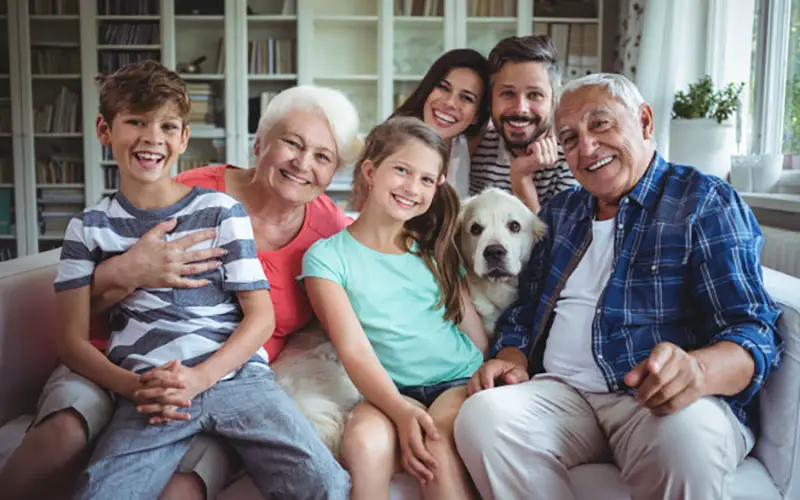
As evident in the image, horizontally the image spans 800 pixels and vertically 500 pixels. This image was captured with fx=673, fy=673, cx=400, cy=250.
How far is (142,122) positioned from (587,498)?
1.04 meters

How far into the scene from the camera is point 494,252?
58.5 inches

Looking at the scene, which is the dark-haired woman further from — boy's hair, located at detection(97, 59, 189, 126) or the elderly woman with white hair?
boy's hair, located at detection(97, 59, 189, 126)

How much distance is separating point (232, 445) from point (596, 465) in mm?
645

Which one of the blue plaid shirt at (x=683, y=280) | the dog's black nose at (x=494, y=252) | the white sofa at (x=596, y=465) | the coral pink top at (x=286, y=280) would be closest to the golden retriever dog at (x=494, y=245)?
the dog's black nose at (x=494, y=252)

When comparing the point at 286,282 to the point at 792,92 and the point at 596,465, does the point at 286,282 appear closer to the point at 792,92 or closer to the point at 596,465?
the point at 596,465

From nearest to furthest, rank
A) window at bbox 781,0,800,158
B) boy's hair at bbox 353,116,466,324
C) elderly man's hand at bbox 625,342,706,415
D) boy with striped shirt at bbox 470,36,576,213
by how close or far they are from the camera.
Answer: elderly man's hand at bbox 625,342,706,415, boy's hair at bbox 353,116,466,324, boy with striped shirt at bbox 470,36,576,213, window at bbox 781,0,800,158

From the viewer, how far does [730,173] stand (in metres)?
2.97

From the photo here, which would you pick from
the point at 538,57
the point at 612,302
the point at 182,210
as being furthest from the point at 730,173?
the point at 182,210

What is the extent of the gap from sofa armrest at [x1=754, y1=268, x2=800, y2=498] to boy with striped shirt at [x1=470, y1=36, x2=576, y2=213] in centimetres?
79

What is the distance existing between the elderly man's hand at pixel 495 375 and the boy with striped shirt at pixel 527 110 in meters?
0.61

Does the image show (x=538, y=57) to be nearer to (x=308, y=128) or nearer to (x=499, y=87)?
(x=499, y=87)

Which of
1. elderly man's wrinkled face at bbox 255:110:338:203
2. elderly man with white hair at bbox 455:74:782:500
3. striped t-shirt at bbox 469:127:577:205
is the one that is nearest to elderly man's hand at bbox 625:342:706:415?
elderly man with white hair at bbox 455:74:782:500

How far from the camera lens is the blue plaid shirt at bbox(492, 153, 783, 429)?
44.9 inches

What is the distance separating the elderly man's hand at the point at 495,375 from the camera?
4.29 ft
